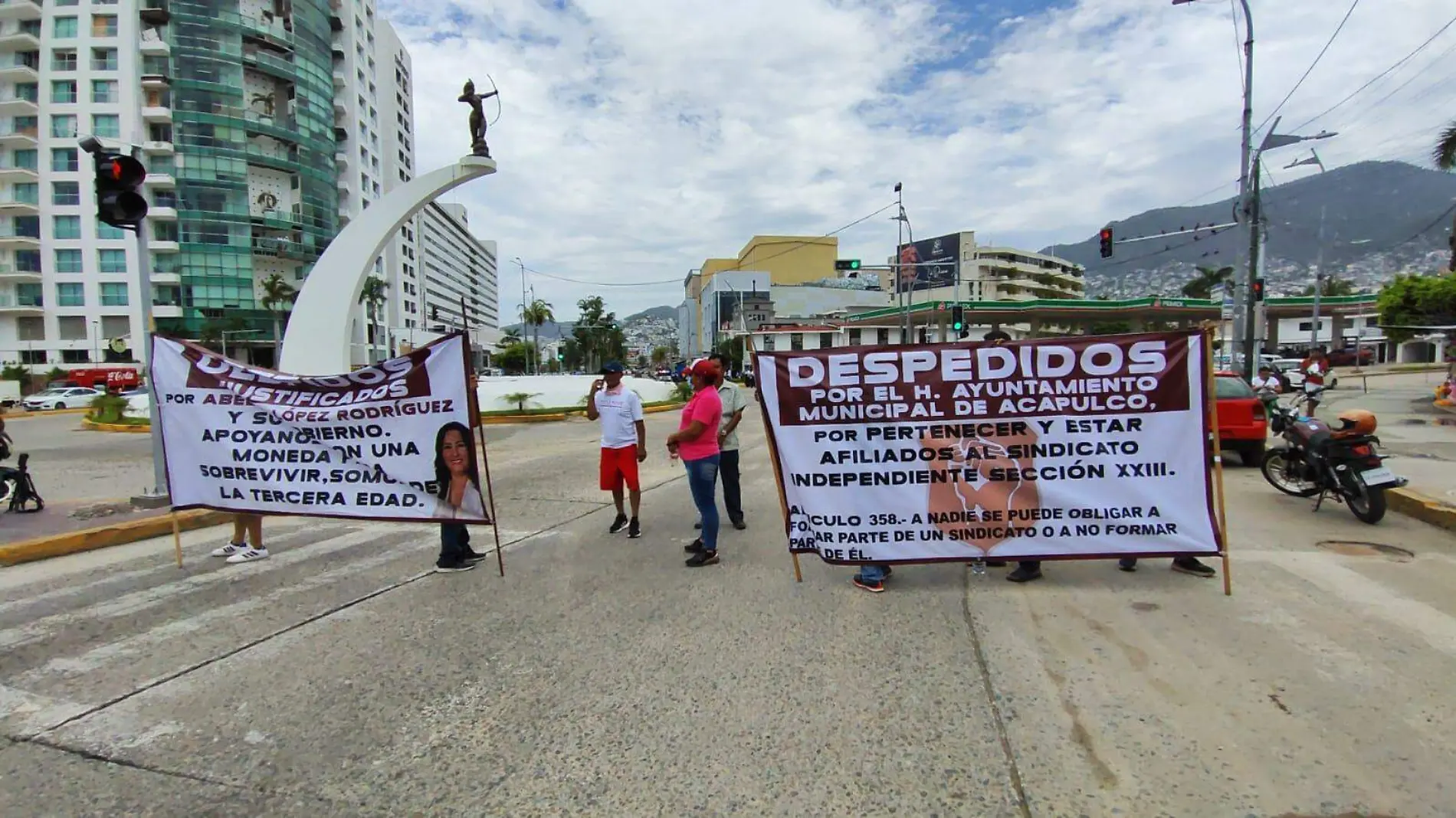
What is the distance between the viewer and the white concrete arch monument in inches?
757

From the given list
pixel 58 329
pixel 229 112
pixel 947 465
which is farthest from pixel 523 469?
pixel 58 329

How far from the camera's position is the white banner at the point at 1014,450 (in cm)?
494

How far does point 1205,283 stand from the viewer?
80188 millimetres

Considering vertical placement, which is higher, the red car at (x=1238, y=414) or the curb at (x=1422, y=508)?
the red car at (x=1238, y=414)

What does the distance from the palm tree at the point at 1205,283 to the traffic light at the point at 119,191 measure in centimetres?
8831

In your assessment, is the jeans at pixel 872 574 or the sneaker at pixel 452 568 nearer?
the jeans at pixel 872 574

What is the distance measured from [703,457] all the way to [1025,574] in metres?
2.56

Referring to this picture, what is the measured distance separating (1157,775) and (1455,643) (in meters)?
2.64

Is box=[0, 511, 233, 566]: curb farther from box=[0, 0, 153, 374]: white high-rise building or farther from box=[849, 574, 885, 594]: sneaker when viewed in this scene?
box=[0, 0, 153, 374]: white high-rise building

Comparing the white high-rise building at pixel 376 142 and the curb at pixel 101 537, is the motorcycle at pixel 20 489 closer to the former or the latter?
the curb at pixel 101 537

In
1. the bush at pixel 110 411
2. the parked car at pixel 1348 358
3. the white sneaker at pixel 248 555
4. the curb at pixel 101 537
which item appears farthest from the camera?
the parked car at pixel 1348 358

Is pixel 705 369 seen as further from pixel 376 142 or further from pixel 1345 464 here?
pixel 376 142

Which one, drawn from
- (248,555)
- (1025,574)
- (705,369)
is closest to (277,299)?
(248,555)

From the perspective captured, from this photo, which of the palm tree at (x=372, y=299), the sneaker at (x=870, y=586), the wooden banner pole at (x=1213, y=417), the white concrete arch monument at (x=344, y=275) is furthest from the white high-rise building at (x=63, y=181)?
the wooden banner pole at (x=1213, y=417)
